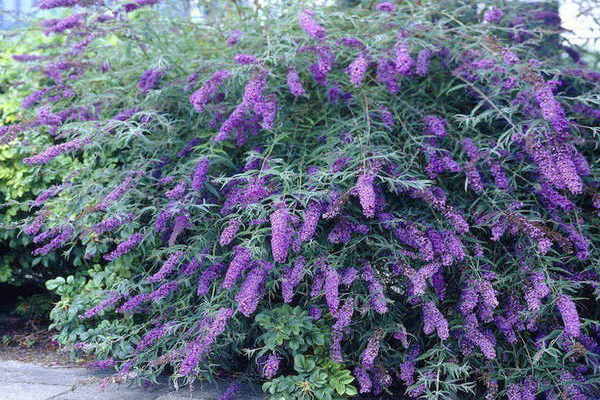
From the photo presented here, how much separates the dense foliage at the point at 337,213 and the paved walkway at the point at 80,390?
112mm

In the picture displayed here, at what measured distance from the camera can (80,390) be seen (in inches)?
133

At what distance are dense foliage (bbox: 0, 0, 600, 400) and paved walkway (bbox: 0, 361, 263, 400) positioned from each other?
0.37 ft

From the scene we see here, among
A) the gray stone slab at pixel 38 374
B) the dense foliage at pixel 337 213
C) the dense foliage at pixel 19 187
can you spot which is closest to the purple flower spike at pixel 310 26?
the dense foliage at pixel 337 213

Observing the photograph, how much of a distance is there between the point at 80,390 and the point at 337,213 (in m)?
1.64

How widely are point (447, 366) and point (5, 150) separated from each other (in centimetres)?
315

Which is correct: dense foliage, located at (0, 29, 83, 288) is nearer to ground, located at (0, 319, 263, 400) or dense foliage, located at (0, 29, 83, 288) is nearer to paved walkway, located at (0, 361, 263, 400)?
ground, located at (0, 319, 263, 400)

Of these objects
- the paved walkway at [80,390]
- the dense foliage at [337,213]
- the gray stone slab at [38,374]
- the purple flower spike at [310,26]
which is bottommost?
the gray stone slab at [38,374]

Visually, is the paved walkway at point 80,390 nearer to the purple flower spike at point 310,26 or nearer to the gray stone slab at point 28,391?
the gray stone slab at point 28,391

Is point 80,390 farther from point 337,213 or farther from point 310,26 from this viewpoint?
point 310,26

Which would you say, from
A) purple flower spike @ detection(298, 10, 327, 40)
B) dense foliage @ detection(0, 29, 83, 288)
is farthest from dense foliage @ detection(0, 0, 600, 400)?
dense foliage @ detection(0, 29, 83, 288)

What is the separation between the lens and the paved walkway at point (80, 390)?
3.25 m

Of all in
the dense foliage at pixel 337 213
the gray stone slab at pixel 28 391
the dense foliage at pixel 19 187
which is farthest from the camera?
the dense foliage at pixel 19 187

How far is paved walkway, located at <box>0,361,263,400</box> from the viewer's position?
3.25 m

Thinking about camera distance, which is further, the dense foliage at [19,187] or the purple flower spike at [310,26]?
the dense foliage at [19,187]
